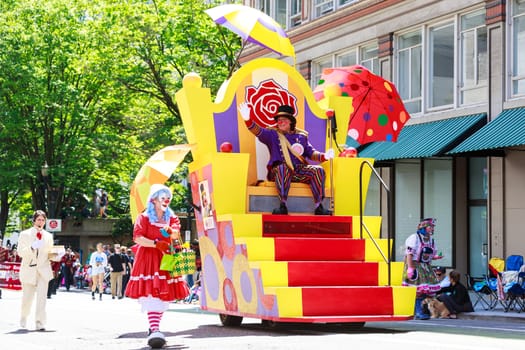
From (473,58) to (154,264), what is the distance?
55.5 feet

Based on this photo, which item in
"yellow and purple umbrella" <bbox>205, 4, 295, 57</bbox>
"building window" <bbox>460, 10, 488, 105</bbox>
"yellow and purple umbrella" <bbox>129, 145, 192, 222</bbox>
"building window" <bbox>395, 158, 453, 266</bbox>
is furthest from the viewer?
"building window" <bbox>395, 158, 453, 266</bbox>

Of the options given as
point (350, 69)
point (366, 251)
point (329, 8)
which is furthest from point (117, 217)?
point (366, 251)

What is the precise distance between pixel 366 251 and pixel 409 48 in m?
16.9

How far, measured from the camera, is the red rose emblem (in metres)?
15.5

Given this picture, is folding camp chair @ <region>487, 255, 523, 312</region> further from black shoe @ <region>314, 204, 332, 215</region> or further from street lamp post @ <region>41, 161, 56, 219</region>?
street lamp post @ <region>41, 161, 56, 219</region>

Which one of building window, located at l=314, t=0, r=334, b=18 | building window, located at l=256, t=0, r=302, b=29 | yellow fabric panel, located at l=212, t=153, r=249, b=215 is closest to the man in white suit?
yellow fabric panel, located at l=212, t=153, r=249, b=215

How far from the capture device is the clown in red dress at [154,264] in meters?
12.0

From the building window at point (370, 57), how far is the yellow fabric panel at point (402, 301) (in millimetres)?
18615

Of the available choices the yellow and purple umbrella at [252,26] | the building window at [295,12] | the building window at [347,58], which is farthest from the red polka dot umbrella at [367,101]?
the building window at [295,12]

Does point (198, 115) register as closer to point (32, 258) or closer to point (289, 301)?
point (32, 258)

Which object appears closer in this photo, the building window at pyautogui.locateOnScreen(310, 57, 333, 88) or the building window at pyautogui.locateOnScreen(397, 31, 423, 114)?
the building window at pyautogui.locateOnScreen(397, 31, 423, 114)

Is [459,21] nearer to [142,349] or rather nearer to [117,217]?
[142,349]

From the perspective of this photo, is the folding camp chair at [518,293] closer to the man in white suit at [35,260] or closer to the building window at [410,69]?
the building window at [410,69]

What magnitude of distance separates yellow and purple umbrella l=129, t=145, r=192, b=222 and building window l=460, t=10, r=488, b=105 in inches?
518
